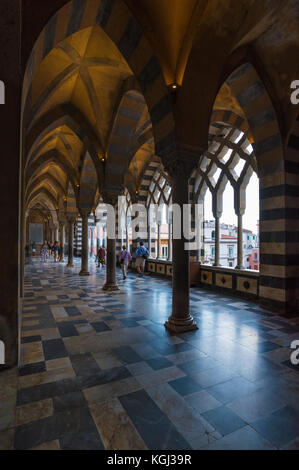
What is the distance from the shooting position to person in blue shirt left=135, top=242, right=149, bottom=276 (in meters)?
11.0

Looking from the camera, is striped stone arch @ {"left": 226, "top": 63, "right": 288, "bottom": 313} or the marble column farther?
striped stone arch @ {"left": 226, "top": 63, "right": 288, "bottom": 313}

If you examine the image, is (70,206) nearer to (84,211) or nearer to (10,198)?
(84,211)

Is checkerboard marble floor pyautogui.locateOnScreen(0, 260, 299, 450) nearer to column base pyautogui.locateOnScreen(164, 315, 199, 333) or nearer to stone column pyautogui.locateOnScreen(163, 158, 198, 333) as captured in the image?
column base pyautogui.locateOnScreen(164, 315, 199, 333)

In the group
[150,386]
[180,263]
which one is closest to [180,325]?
[180,263]

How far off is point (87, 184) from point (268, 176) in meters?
8.79

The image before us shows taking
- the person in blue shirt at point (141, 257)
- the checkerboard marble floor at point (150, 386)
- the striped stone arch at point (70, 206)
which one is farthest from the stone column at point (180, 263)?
the striped stone arch at point (70, 206)

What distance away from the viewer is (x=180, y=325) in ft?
14.1

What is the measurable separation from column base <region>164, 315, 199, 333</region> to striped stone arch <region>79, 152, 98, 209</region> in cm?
909

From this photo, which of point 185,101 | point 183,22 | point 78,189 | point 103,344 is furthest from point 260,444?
point 78,189

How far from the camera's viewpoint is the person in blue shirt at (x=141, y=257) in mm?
11008

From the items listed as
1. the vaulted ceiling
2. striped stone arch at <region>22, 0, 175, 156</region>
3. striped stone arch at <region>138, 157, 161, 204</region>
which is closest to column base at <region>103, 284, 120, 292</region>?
striped stone arch at <region>22, 0, 175, 156</region>

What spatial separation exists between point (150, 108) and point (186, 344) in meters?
4.21

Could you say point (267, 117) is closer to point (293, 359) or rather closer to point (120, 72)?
point (120, 72)

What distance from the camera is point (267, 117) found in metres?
5.73
